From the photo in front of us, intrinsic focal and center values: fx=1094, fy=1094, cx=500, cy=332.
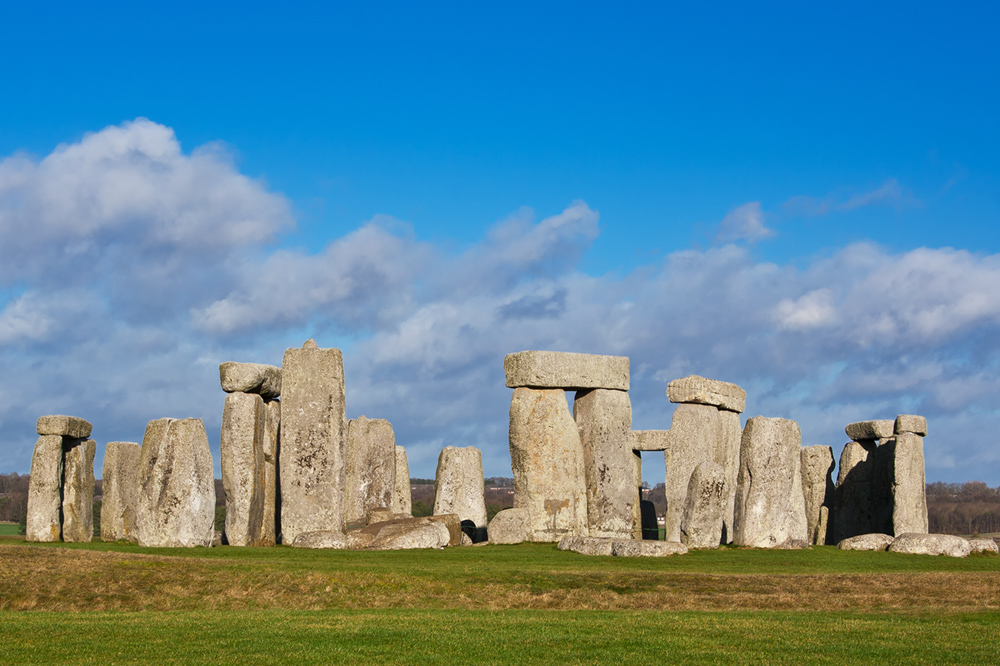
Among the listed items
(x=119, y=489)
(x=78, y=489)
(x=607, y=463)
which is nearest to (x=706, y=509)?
Answer: (x=607, y=463)

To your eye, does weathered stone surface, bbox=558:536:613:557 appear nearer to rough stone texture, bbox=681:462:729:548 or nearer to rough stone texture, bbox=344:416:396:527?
rough stone texture, bbox=681:462:729:548

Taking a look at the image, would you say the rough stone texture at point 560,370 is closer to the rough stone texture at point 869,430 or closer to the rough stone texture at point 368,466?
the rough stone texture at point 368,466

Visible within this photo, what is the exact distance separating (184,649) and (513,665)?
2.88 meters

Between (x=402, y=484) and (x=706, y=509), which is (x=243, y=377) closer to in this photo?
(x=402, y=484)

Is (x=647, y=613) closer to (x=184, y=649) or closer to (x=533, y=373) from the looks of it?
(x=184, y=649)

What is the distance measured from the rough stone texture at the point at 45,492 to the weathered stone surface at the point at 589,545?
32.1 ft

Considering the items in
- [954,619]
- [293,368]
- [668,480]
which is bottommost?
[954,619]

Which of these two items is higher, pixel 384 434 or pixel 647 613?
pixel 384 434

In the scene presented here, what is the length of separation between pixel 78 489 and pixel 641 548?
1111 cm

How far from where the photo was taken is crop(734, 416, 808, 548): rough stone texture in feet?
66.1

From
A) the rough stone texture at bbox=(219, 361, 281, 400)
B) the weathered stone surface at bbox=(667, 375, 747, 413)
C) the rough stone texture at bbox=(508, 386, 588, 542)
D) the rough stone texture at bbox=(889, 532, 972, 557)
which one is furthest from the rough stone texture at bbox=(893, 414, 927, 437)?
A: the rough stone texture at bbox=(219, 361, 281, 400)

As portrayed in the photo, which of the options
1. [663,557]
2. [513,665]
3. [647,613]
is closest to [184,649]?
[513,665]

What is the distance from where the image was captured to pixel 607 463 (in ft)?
71.3

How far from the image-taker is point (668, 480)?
23312 mm
